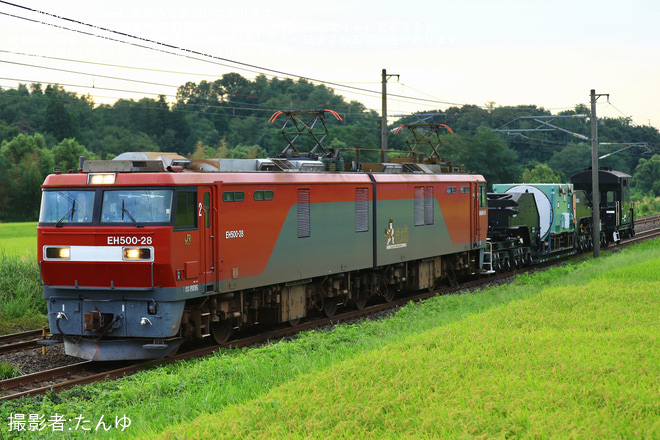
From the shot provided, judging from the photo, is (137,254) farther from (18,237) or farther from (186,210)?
(18,237)

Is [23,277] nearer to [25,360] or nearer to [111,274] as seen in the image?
[25,360]

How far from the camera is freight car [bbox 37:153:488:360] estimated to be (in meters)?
12.2

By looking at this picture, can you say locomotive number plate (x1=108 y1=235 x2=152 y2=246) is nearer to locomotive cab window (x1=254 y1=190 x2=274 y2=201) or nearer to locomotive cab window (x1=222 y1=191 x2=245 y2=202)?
locomotive cab window (x1=222 y1=191 x2=245 y2=202)

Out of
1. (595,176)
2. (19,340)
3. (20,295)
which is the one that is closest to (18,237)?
(20,295)

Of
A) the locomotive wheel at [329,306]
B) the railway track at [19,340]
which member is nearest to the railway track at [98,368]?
the railway track at [19,340]

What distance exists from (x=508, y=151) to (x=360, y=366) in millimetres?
66620

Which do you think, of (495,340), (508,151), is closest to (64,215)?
(495,340)

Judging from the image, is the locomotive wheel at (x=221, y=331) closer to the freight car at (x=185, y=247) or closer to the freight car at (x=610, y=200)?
the freight car at (x=185, y=247)

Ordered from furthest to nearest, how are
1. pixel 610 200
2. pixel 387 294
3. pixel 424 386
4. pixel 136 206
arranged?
pixel 610 200
pixel 387 294
pixel 136 206
pixel 424 386

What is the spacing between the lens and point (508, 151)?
241ft

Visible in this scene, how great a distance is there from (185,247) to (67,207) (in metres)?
2.20

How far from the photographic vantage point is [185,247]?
40.8 ft

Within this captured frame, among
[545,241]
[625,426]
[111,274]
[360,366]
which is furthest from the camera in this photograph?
[545,241]

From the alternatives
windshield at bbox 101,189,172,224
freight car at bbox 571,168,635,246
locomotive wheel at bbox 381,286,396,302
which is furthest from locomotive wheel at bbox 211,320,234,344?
freight car at bbox 571,168,635,246
